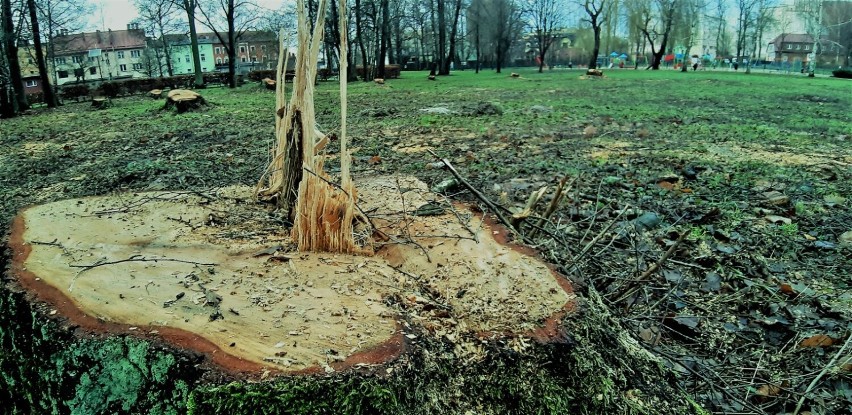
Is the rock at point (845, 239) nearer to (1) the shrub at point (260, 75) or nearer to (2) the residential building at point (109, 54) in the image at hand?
(1) the shrub at point (260, 75)

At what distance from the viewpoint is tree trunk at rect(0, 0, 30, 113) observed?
14.9m

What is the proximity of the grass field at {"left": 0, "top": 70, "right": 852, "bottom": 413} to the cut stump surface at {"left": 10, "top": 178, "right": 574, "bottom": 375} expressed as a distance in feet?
1.45

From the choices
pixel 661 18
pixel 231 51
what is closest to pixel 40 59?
pixel 231 51

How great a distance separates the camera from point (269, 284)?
1956 millimetres

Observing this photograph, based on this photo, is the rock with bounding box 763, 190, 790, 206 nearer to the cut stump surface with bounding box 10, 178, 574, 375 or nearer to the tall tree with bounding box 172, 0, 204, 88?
the cut stump surface with bounding box 10, 178, 574, 375

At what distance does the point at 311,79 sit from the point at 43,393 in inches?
63.0

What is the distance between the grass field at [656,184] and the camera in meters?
2.78

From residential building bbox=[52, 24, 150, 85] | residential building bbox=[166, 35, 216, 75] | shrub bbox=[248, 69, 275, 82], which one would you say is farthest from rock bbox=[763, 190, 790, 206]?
residential building bbox=[166, 35, 216, 75]

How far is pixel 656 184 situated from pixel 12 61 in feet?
59.6

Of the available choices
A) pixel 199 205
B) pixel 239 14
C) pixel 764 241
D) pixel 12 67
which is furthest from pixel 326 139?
pixel 239 14

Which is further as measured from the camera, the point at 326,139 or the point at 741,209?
the point at 741,209

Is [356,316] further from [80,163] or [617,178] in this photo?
[80,163]

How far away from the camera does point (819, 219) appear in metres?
4.48

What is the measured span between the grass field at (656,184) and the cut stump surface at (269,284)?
1.45 feet
